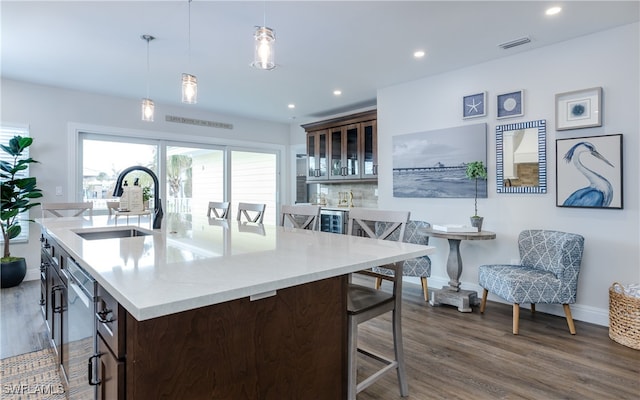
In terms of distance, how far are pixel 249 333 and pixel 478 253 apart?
11.0ft

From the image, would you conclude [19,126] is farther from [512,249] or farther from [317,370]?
[512,249]

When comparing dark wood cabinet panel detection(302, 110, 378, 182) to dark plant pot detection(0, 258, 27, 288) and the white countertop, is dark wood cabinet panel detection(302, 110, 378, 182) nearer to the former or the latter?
the white countertop

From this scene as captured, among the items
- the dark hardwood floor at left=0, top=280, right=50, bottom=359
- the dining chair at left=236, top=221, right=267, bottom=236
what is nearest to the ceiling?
the dining chair at left=236, top=221, right=267, bottom=236

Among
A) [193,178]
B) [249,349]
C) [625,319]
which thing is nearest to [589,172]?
[625,319]

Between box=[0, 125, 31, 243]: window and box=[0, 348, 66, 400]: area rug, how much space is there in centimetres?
274

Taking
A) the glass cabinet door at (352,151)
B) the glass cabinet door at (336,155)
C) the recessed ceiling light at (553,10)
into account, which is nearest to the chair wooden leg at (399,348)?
the recessed ceiling light at (553,10)

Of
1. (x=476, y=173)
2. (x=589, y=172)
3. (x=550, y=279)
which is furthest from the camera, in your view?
(x=476, y=173)

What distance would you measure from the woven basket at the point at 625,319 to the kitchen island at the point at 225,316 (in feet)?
7.06

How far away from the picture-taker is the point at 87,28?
296 cm

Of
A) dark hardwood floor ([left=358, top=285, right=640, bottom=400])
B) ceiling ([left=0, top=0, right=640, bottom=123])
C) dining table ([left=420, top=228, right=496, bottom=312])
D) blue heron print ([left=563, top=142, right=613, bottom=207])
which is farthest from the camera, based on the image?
dining table ([left=420, top=228, right=496, bottom=312])

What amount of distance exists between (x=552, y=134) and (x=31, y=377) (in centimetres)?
454

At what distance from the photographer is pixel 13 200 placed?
425 cm

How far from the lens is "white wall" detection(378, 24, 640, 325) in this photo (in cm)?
294

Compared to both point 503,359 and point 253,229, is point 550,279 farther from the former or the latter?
point 253,229
